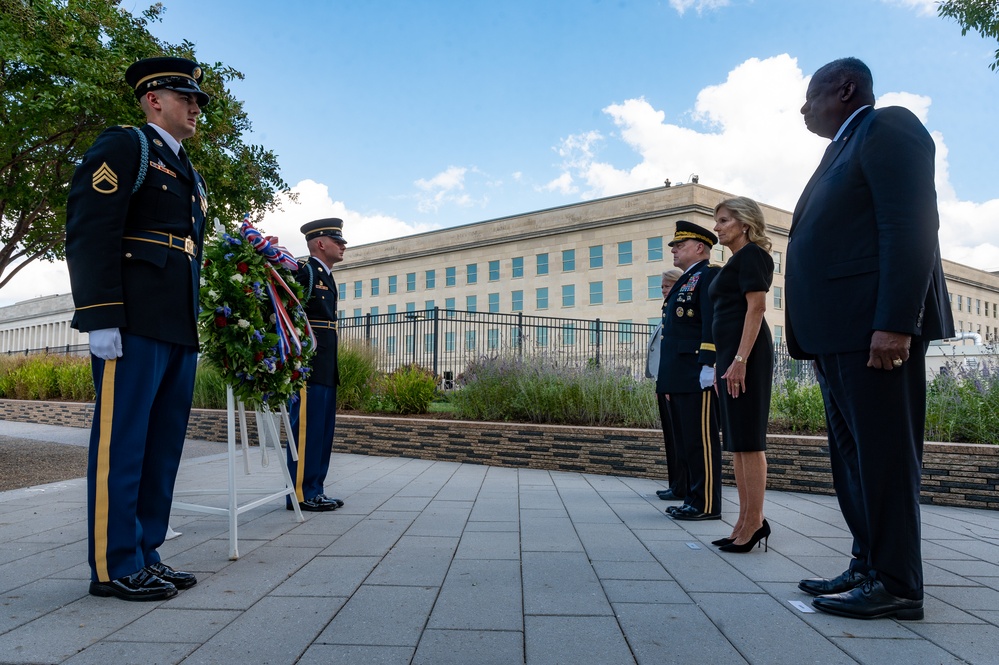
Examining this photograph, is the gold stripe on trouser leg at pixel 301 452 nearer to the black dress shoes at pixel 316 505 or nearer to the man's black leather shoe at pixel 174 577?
the black dress shoes at pixel 316 505

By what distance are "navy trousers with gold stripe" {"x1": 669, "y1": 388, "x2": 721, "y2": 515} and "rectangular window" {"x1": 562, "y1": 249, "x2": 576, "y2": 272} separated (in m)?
42.4

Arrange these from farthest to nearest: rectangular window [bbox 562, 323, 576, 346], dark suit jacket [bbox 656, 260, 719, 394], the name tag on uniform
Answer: rectangular window [bbox 562, 323, 576, 346] < dark suit jacket [bbox 656, 260, 719, 394] < the name tag on uniform

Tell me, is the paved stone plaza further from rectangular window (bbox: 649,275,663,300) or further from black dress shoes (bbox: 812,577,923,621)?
rectangular window (bbox: 649,275,663,300)

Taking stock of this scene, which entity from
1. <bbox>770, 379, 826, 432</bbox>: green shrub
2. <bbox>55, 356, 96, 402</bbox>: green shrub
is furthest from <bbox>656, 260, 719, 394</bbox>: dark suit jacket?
<bbox>55, 356, 96, 402</bbox>: green shrub

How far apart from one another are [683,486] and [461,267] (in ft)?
156

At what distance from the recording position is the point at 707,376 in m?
4.83

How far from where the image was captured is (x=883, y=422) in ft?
9.50

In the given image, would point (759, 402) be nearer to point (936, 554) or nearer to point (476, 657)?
point (936, 554)

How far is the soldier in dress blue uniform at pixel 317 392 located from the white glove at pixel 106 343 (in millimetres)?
2170

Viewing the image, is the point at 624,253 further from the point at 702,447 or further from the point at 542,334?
the point at 702,447

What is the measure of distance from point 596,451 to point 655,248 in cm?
3735

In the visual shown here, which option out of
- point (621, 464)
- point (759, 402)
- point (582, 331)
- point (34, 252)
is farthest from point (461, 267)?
point (759, 402)

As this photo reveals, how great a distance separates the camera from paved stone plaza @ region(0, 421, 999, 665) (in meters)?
2.45

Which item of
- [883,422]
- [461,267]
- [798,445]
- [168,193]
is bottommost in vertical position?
[798,445]
